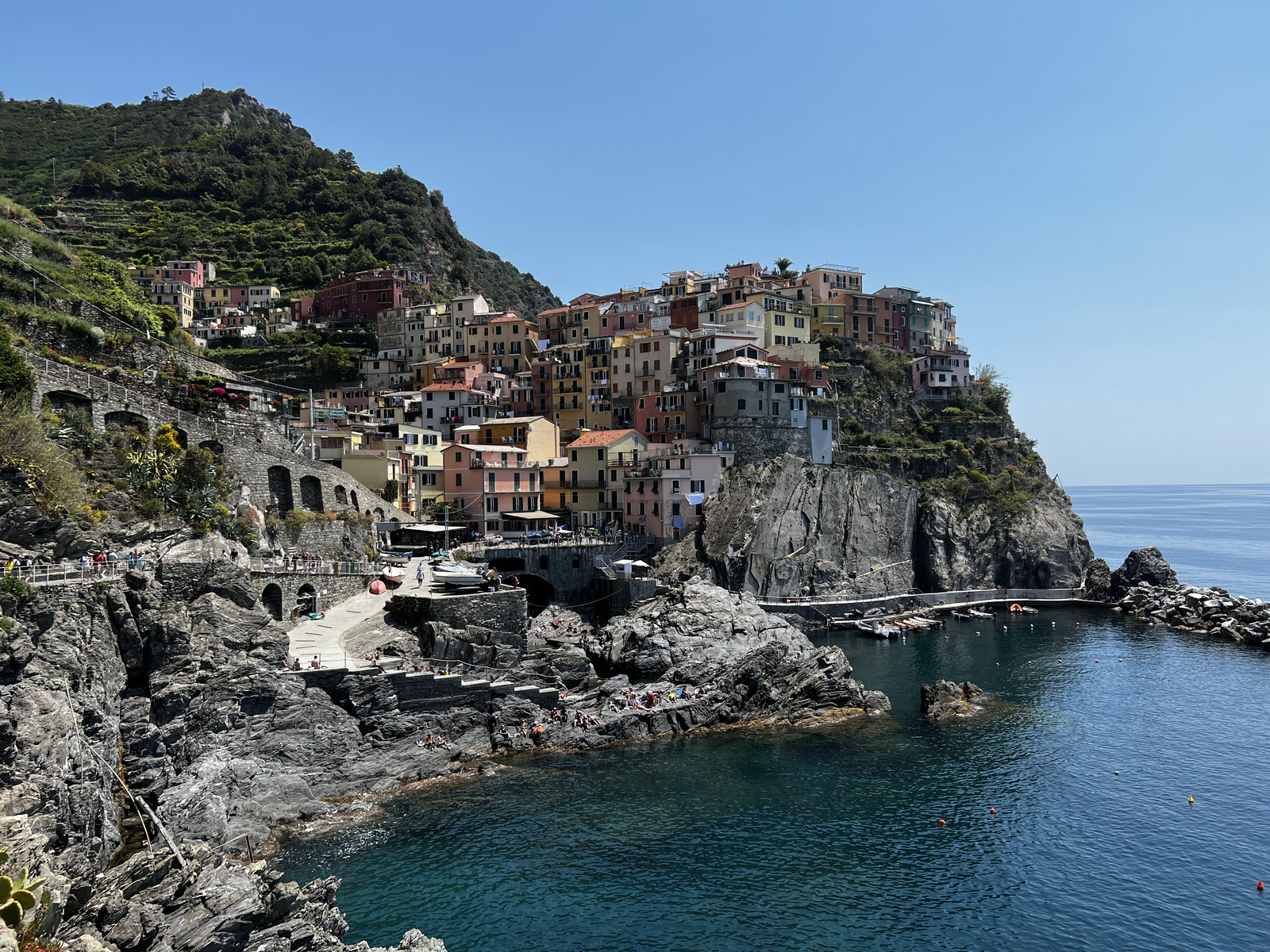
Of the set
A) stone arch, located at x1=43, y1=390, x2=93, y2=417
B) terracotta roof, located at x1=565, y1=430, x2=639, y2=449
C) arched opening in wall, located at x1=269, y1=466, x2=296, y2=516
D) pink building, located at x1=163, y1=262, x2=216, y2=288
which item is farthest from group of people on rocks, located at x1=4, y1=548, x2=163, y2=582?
pink building, located at x1=163, y1=262, x2=216, y2=288

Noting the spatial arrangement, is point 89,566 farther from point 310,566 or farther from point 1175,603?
point 1175,603

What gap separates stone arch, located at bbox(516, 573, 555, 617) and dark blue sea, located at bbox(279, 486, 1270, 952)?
1964 centimetres

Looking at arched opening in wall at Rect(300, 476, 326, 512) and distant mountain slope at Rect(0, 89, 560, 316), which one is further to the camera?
distant mountain slope at Rect(0, 89, 560, 316)

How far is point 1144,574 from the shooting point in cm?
7462

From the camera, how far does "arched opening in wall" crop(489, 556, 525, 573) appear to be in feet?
182

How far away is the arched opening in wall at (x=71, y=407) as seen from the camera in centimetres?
3647

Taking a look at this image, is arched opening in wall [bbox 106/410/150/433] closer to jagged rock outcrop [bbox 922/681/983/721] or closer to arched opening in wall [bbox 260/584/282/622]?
arched opening in wall [bbox 260/584/282/622]

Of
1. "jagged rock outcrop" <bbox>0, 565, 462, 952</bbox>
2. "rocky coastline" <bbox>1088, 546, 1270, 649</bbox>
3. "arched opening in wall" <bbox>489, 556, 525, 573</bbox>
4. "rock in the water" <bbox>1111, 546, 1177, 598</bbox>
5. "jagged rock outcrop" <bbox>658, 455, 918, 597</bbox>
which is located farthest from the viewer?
"rock in the water" <bbox>1111, 546, 1177, 598</bbox>

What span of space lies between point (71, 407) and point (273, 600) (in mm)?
12180

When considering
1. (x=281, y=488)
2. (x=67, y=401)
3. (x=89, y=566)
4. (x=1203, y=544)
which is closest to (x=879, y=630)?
(x=281, y=488)

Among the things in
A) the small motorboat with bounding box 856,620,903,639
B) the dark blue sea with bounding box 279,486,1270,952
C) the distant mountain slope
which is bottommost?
the dark blue sea with bounding box 279,486,1270,952

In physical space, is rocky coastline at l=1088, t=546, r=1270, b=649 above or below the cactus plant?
below

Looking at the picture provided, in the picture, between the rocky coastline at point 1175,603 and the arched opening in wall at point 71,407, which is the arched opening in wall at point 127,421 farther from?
the rocky coastline at point 1175,603

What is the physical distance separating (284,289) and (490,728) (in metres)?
94.0
